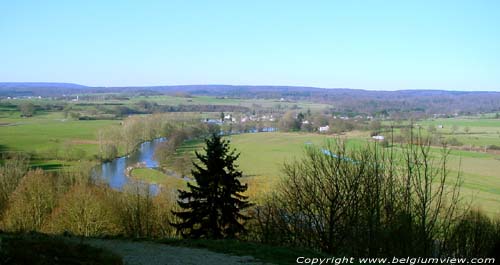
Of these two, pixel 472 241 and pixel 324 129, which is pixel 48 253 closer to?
pixel 472 241

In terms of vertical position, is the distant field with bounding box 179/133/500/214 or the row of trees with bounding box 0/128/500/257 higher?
the row of trees with bounding box 0/128/500/257

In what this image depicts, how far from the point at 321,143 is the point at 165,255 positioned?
3578 cm

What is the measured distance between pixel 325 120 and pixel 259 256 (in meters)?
70.5

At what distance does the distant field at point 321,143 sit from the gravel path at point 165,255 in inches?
562

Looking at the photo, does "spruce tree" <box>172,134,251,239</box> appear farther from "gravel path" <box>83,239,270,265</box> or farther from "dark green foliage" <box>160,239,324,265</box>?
"gravel path" <box>83,239,270,265</box>

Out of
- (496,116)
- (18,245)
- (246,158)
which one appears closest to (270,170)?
(246,158)

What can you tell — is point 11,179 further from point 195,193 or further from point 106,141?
point 106,141

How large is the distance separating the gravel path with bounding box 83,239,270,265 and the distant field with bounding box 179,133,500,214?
562 inches

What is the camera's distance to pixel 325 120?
266 feet

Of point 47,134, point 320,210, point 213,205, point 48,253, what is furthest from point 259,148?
point 48,253

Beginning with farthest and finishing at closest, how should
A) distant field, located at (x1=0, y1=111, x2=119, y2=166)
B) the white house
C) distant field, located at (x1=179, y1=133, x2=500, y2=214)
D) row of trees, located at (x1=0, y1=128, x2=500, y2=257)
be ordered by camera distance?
1. the white house
2. distant field, located at (x1=0, y1=111, x2=119, y2=166)
3. distant field, located at (x1=179, y1=133, x2=500, y2=214)
4. row of trees, located at (x1=0, y1=128, x2=500, y2=257)

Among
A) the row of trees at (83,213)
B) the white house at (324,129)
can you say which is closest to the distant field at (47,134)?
the row of trees at (83,213)

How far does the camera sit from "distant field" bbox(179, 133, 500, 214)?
110 ft

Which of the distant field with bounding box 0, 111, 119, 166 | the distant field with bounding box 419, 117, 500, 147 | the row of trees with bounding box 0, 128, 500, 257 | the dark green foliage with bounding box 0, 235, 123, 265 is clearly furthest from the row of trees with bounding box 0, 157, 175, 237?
the distant field with bounding box 419, 117, 500, 147
